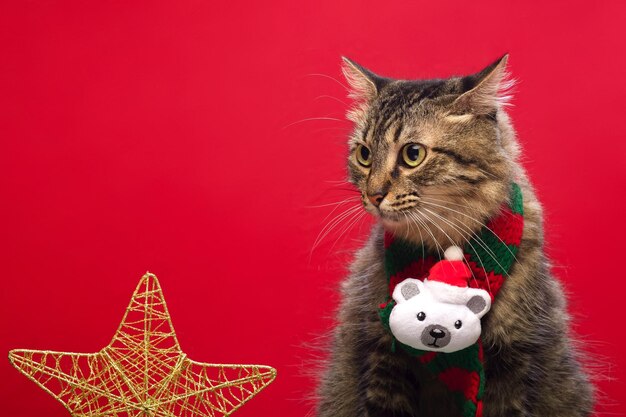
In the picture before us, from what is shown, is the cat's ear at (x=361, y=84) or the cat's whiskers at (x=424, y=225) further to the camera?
the cat's ear at (x=361, y=84)

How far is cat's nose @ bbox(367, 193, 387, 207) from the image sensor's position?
44.4 inches

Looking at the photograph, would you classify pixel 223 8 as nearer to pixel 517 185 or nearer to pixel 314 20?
pixel 314 20

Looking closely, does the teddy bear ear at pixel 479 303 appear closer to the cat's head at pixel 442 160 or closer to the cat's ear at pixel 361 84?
the cat's head at pixel 442 160

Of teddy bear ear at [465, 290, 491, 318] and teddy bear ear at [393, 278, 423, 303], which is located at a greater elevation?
teddy bear ear at [393, 278, 423, 303]

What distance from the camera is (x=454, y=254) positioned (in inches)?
45.1

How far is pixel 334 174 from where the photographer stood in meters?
1.77

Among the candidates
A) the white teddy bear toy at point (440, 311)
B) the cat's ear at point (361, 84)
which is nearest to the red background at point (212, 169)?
the cat's ear at point (361, 84)

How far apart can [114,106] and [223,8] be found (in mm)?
327

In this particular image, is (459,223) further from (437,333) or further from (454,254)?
(437,333)

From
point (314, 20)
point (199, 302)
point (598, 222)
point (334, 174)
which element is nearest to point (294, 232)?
point (334, 174)

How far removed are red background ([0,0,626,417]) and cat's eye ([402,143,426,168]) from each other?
0.57 meters

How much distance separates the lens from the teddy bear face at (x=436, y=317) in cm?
105

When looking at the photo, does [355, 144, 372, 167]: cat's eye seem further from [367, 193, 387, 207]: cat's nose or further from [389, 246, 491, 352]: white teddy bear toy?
[389, 246, 491, 352]: white teddy bear toy

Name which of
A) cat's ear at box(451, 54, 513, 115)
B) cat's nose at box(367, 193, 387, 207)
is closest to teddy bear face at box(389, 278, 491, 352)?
cat's nose at box(367, 193, 387, 207)
